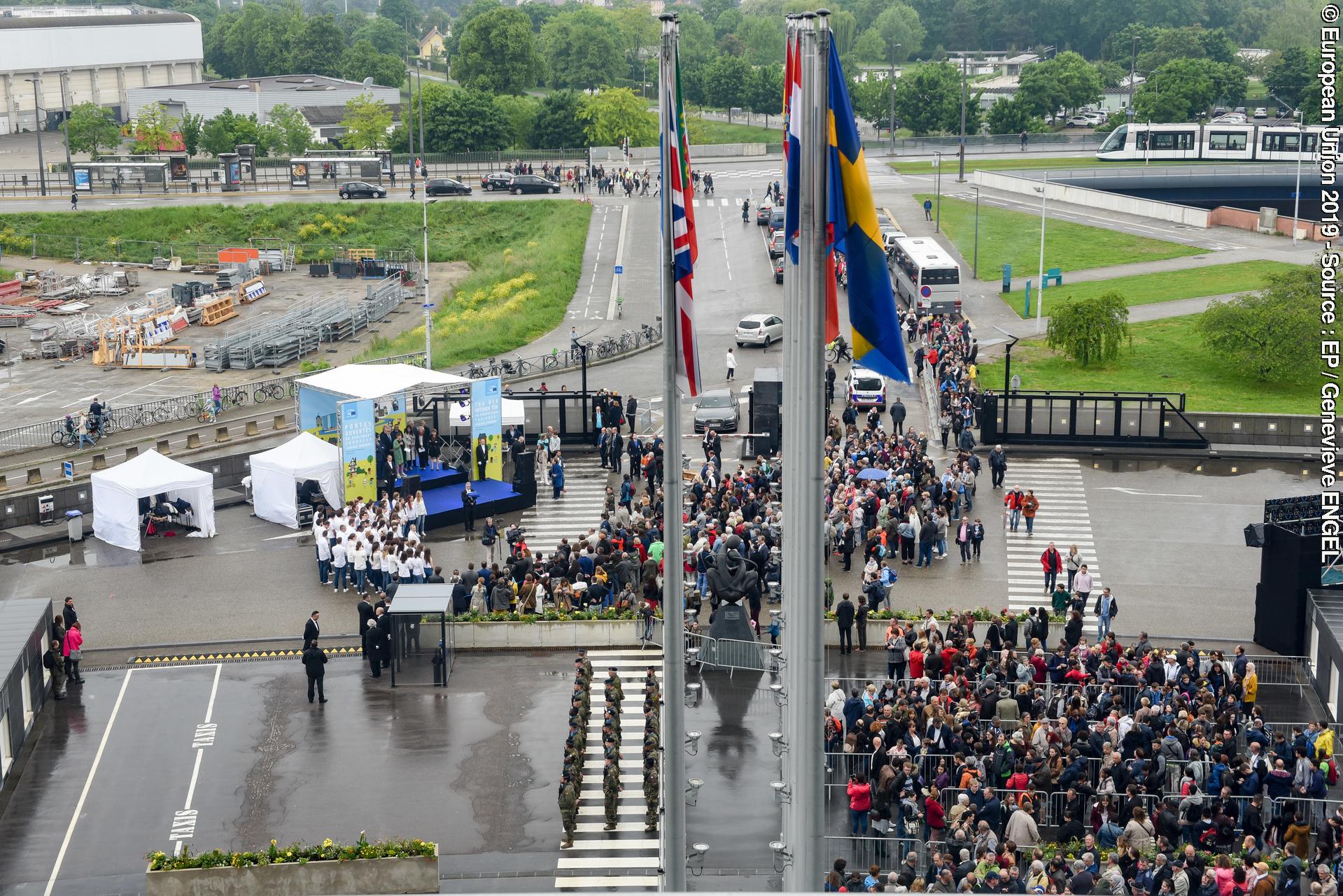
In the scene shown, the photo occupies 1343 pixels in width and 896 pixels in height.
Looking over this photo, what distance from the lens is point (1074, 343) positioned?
58.5 m

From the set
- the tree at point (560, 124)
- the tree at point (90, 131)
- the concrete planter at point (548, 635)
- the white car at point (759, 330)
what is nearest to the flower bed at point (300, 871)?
the concrete planter at point (548, 635)

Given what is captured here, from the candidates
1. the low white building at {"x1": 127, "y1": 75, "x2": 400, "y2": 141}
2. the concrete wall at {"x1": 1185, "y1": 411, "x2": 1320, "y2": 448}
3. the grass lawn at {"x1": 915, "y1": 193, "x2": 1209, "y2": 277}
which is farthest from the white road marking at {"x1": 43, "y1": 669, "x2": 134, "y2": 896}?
the low white building at {"x1": 127, "y1": 75, "x2": 400, "y2": 141}

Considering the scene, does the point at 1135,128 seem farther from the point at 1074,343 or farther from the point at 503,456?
the point at 503,456

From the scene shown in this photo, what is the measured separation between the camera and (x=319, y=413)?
141 feet

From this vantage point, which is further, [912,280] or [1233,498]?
[912,280]

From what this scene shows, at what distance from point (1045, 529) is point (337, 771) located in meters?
20.7

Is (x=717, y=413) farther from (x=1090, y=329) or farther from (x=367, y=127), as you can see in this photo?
(x=367, y=127)

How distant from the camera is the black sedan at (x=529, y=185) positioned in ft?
317

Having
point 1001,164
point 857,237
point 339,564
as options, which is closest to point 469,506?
point 339,564

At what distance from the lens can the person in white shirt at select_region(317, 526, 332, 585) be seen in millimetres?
37062

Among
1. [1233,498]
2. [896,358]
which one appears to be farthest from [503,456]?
[896,358]

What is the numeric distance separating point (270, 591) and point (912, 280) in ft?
119

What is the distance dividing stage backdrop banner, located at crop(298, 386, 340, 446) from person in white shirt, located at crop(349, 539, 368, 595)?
7.20m

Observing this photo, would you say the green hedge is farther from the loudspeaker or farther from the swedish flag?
the loudspeaker
